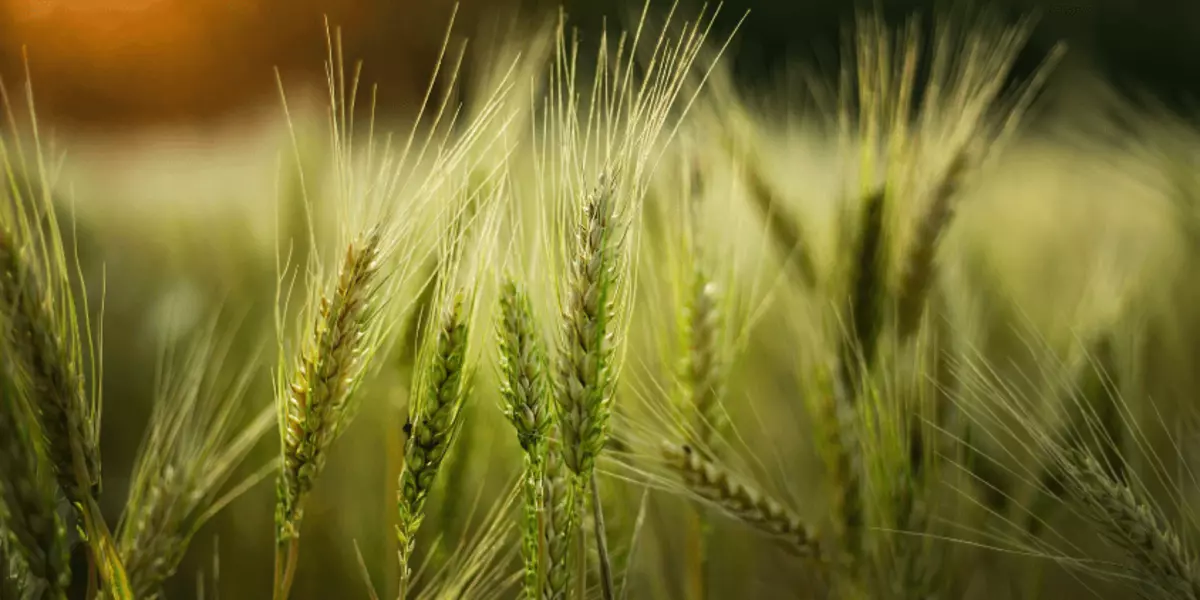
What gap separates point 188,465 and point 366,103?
0.48m

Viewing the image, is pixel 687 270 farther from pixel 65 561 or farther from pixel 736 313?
pixel 65 561

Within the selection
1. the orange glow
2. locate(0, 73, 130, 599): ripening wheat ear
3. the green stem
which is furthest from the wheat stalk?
the orange glow

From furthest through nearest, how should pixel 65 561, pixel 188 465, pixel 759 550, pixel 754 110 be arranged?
1. pixel 754 110
2. pixel 759 550
3. pixel 188 465
4. pixel 65 561

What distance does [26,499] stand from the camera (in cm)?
40

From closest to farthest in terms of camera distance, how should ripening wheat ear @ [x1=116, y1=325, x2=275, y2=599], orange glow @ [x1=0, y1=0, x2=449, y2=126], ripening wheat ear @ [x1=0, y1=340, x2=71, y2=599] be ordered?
ripening wheat ear @ [x1=0, y1=340, x2=71, y2=599] < ripening wheat ear @ [x1=116, y1=325, x2=275, y2=599] < orange glow @ [x1=0, y1=0, x2=449, y2=126]

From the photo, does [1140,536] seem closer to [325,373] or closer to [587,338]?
[587,338]

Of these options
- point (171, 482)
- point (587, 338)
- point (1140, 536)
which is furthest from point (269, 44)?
point (1140, 536)

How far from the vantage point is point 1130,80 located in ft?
3.03

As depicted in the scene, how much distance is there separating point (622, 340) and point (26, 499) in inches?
13.8

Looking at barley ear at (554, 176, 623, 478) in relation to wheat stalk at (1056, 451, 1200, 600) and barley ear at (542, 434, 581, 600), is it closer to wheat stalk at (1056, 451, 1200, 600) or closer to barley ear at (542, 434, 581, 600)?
barley ear at (542, 434, 581, 600)

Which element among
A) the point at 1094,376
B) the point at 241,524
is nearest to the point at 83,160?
the point at 241,524

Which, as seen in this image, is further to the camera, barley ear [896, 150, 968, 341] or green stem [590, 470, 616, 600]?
barley ear [896, 150, 968, 341]

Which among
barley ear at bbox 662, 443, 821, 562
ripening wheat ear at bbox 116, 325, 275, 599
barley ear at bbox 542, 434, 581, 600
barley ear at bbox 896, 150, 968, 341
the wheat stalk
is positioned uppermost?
barley ear at bbox 896, 150, 968, 341

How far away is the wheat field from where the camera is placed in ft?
1.43
